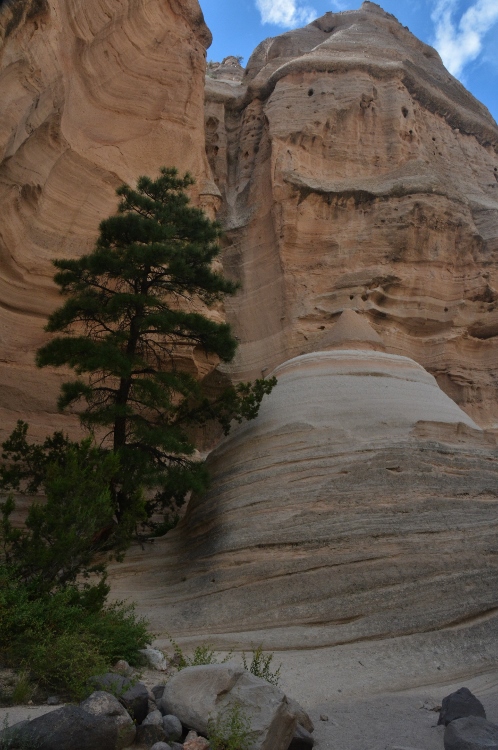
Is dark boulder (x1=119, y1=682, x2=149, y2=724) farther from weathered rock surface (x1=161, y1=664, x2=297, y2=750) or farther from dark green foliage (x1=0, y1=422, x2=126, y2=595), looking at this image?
dark green foliage (x1=0, y1=422, x2=126, y2=595)

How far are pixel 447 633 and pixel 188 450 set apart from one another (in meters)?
5.24

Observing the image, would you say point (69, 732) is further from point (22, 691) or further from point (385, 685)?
point (385, 685)

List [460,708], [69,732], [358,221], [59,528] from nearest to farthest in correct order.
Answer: [69,732]
[460,708]
[59,528]
[358,221]

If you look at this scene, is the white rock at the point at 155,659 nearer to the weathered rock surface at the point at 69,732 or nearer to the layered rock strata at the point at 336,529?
the layered rock strata at the point at 336,529

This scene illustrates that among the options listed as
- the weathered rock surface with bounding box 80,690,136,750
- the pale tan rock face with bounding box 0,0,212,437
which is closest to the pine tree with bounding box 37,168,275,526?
the pale tan rock face with bounding box 0,0,212,437

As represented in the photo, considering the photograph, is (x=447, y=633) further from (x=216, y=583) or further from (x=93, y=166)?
(x=93, y=166)

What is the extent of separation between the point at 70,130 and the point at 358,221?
999 centimetres

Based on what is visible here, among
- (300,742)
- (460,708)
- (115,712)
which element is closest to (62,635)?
(115,712)

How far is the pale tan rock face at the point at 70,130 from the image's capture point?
15.3 meters

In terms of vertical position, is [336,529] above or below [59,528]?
below

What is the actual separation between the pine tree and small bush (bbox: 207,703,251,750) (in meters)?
6.25

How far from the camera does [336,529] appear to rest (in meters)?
10.2

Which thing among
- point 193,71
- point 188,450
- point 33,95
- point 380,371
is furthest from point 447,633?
point 193,71

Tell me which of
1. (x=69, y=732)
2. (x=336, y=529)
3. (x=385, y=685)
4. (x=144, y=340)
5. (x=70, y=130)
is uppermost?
(x=70, y=130)
